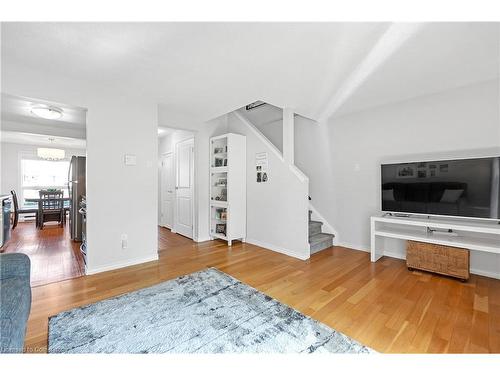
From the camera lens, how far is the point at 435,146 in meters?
2.92

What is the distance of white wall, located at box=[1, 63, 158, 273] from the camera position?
2584 mm

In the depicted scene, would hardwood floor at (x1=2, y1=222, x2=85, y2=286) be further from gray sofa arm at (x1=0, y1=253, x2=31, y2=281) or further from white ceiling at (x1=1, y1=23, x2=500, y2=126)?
white ceiling at (x1=1, y1=23, x2=500, y2=126)

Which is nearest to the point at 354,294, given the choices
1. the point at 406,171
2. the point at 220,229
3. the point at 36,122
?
the point at 406,171

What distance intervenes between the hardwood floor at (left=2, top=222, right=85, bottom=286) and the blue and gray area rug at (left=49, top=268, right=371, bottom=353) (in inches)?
44.0

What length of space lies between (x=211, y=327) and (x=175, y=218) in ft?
11.8

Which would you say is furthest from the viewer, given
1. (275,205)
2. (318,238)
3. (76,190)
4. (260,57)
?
(76,190)

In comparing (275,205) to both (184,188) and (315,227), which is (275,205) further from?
(184,188)

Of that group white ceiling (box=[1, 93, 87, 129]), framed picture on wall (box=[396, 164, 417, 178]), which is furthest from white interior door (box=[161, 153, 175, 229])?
framed picture on wall (box=[396, 164, 417, 178])

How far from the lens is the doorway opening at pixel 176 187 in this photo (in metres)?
4.43

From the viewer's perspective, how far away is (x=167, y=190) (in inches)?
214

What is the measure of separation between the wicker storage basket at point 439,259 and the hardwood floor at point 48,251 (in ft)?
13.5

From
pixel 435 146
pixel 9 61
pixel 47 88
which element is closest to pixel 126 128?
pixel 47 88

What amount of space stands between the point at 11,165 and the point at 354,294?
9.48m
